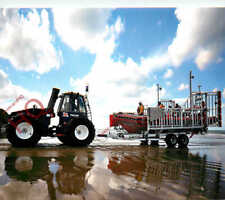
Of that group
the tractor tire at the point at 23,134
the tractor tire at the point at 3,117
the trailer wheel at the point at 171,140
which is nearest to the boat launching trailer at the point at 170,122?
the trailer wheel at the point at 171,140

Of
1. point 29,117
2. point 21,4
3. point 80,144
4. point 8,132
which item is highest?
point 21,4

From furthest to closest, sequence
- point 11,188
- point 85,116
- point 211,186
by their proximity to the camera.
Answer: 1. point 85,116
2. point 211,186
3. point 11,188

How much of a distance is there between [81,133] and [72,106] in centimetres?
114

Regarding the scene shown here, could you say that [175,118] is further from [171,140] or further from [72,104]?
[72,104]

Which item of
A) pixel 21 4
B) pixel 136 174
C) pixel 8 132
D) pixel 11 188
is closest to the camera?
pixel 11 188

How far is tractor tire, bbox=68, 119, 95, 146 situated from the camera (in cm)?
630

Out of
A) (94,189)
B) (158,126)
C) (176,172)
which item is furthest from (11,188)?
(158,126)

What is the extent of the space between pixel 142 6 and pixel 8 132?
227 inches

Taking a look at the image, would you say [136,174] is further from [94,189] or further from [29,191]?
[29,191]

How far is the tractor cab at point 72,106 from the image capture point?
6.77m

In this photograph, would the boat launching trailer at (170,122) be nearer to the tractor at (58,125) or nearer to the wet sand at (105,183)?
the tractor at (58,125)

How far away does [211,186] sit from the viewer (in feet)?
7.41

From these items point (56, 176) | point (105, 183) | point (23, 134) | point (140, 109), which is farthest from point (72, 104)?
point (105, 183)

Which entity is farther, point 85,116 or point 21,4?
point 85,116
